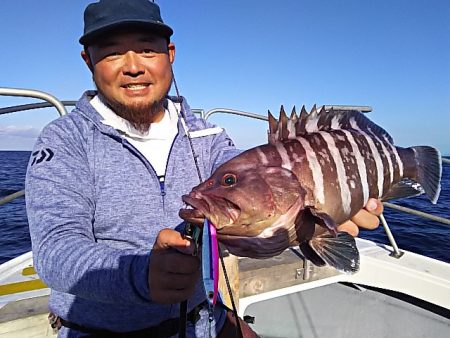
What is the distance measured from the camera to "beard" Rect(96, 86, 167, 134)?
1874 mm

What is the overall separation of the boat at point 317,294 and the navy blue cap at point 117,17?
1.10 metres

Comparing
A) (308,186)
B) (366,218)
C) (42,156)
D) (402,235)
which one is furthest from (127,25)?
(402,235)

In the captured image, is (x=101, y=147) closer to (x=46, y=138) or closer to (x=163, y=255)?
(x=46, y=138)

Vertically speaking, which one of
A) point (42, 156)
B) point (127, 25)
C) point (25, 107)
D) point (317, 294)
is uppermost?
point (127, 25)

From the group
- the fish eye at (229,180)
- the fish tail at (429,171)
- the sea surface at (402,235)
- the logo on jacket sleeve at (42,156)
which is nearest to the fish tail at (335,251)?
the fish eye at (229,180)

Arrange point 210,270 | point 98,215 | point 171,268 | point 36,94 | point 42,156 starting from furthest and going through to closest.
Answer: point 36,94, point 98,215, point 42,156, point 171,268, point 210,270

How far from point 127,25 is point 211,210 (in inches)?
40.7

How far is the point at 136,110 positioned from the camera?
1888 mm

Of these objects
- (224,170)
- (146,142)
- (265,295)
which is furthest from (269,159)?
(265,295)

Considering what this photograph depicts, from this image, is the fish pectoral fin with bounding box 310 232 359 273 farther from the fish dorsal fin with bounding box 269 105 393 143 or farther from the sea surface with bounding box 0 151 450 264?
the sea surface with bounding box 0 151 450 264

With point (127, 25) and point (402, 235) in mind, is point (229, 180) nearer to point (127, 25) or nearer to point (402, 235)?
point (127, 25)

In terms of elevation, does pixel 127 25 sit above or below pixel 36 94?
above

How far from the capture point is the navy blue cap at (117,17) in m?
1.69

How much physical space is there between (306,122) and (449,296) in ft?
→ 7.93
